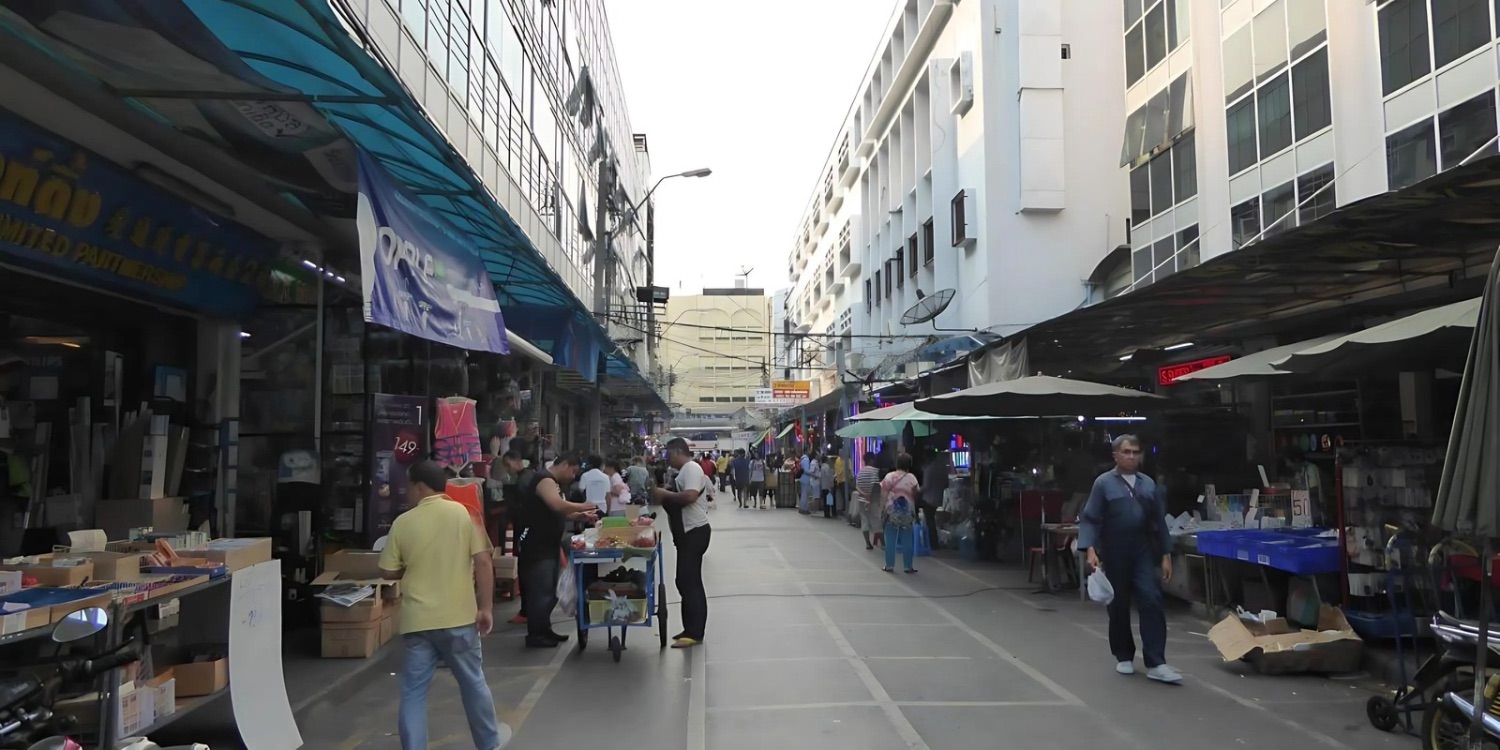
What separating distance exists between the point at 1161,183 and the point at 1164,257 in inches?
62.1

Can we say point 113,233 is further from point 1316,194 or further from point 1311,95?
point 1311,95

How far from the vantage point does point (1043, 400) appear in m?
12.0

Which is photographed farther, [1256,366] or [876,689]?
[1256,366]

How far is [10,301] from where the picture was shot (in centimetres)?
706

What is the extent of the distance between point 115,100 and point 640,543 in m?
4.87

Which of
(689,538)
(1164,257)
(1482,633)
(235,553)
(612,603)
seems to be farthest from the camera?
(1164,257)

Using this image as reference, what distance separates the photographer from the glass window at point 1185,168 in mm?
19250

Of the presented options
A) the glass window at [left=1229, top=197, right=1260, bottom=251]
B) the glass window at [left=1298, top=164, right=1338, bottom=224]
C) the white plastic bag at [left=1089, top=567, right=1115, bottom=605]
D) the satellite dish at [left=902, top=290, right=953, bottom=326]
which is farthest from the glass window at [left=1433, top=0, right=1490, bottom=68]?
the satellite dish at [left=902, top=290, right=953, bottom=326]

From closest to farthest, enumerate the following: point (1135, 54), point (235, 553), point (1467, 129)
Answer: point (235, 553) < point (1467, 129) < point (1135, 54)

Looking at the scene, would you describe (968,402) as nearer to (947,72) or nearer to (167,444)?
(167,444)

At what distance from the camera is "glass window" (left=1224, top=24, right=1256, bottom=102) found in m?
17.2

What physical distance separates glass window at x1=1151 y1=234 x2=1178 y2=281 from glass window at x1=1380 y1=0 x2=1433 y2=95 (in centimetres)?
625

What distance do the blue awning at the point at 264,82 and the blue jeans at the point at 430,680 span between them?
2921mm

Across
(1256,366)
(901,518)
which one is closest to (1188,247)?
(901,518)
